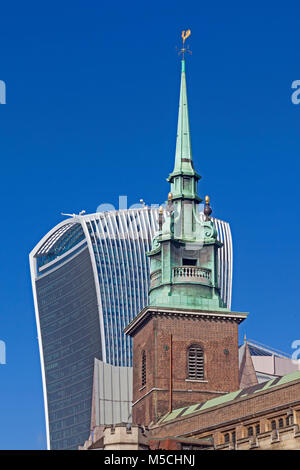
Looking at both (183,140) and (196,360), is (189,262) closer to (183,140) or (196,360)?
(196,360)

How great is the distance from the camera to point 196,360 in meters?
99.9

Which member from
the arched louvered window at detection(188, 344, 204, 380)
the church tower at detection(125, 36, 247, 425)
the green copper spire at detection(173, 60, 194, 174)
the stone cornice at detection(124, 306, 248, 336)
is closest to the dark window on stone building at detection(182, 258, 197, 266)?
the church tower at detection(125, 36, 247, 425)

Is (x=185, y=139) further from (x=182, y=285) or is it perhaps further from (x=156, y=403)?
(x=156, y=403)

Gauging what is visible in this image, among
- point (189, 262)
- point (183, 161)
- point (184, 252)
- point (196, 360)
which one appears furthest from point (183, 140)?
point (196, 360)

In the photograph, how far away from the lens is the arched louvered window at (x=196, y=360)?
99562 millimetres

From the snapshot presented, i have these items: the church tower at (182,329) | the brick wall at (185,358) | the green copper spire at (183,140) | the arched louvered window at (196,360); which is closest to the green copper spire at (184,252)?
the church tower at (182,329)

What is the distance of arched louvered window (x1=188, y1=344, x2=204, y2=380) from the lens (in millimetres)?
99562

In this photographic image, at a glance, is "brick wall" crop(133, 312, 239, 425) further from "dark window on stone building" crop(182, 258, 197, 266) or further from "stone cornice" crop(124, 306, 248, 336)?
"dark window on stone building" crop(182, 258, 197, 266)

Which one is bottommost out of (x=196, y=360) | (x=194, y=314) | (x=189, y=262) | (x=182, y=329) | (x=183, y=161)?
(x=196, y=360)

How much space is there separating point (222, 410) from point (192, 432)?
321 centimetres

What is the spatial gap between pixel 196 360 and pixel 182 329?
121 inches
